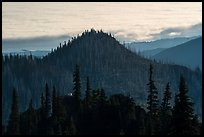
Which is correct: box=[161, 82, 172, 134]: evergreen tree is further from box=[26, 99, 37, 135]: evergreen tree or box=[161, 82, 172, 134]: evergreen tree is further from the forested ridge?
box=[26, 99, 37, 135]: evergreen tree

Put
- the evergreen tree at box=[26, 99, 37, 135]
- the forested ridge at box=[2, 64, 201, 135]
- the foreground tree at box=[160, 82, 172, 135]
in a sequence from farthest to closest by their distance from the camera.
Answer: the evergreen tree at box=[26, 99, 37, 135] < the forested ridge at box=[2, 64, 201, 135] < the foreground tree at box=[160, 82, 172, 135]

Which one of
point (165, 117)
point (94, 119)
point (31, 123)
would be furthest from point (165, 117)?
point (31, 123)

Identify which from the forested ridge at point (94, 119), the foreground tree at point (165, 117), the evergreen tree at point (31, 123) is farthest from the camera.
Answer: the evergreen tree at point (31, 123)

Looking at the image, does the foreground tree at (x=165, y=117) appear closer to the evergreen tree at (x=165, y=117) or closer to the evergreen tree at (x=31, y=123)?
the evergreen tree at (x=165, y=117)

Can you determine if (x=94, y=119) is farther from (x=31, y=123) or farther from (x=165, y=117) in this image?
(x=165, y=117)

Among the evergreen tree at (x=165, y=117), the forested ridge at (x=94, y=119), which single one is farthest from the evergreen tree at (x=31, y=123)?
the evergreen tree at (x=165, y=117)

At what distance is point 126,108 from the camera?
92062 mm

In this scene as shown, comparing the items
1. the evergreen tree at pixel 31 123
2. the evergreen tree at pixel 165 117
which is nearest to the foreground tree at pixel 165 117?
the evergreen tree at pixel 165 117

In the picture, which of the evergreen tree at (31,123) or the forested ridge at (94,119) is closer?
the forested ridge at (94,119)

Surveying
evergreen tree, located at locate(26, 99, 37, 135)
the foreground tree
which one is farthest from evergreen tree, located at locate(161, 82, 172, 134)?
evergreen tree, located at locate(26, 99, 37, 135)

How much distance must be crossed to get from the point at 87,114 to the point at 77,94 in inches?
605

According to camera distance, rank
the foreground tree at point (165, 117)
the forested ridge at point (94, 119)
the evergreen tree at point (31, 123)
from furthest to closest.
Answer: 1. the evergreen tree at point (31, 123)
2. the forested ridge at point (94, 119)
3. the foreground tree at point (165, 117)

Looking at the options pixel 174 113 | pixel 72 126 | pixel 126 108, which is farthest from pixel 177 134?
pixel 126 108

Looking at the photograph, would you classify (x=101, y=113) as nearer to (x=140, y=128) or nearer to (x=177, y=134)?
(x=140, y=128)
